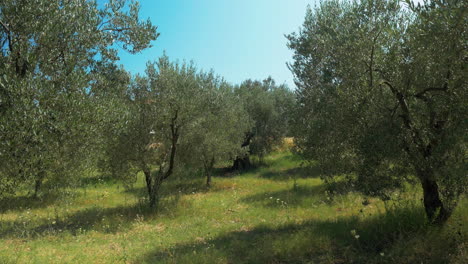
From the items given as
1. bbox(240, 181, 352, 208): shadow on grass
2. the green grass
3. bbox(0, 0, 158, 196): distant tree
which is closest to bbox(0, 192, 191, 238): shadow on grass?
the green grass

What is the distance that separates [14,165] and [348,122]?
8.39m

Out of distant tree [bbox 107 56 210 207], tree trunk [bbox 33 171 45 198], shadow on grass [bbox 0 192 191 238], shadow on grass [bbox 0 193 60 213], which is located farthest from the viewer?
shadow on grass [bbox 0 193 60 213]

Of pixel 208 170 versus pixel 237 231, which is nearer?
pixel 237 231

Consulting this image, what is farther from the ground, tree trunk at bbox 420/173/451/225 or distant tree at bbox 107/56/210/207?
distant tree at bbox 107/56/210/207

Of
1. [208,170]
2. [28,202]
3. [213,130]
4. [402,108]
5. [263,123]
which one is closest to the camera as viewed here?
[402,108]

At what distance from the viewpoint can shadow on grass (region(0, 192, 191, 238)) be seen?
13.8m

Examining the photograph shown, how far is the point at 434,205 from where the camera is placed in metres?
8.85

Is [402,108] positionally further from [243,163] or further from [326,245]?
[243,163]

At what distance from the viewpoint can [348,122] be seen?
9.01 m

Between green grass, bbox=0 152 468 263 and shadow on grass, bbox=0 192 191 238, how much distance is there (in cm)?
5

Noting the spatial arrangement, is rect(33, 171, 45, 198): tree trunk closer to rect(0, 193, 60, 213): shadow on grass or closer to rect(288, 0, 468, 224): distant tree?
rect(0, 193, 60, 213): shadow on grass

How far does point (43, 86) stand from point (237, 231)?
8.60 m

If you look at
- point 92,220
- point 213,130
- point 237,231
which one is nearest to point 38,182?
point 92,220

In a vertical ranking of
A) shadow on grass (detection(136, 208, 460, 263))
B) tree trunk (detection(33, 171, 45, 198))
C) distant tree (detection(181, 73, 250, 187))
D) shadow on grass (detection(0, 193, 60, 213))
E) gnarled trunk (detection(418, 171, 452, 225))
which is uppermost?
distant tree (detection(181, 73, 250, 187))
